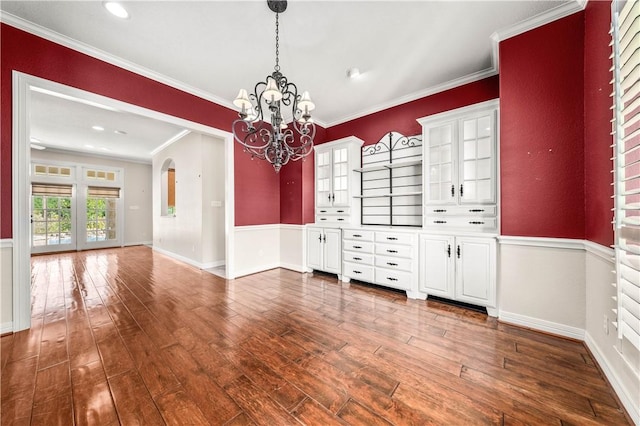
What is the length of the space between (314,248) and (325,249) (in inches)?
10.0

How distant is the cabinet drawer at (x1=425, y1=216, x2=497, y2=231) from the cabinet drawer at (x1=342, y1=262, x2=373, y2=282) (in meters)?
→ 1.09

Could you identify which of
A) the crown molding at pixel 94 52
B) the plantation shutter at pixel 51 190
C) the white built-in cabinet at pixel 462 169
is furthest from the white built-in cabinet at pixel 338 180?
the plantation shutter at pixel 51 190

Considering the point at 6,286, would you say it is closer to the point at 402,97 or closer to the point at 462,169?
the point at 462,169

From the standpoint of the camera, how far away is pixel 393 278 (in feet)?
10.8

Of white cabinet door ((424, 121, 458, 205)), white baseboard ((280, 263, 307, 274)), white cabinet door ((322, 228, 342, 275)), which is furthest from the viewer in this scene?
white baseboard ((280, 263, 307, 274))

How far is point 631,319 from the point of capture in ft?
4.13

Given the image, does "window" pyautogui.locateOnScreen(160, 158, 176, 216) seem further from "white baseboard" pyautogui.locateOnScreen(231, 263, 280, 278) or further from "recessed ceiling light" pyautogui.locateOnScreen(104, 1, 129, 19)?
"recessed ceiling light" pyautogui.locateOnScreen(104, 1, 129, 19)

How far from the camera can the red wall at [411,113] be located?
309 centimetres

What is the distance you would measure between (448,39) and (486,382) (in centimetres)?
312

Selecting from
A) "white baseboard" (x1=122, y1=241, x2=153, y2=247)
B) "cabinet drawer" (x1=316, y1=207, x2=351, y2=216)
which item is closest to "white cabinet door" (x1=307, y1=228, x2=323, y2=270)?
"cabinet drawer" (x1=316, y1=207, x2=351, y2=216)

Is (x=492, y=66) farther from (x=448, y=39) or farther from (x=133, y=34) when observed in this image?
(x=133, y=34)

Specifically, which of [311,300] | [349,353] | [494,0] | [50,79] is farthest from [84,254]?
[494,0]

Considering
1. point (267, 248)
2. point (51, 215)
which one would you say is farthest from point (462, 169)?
point (51, 215)

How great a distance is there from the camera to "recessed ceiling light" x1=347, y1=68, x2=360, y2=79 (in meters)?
3.02
